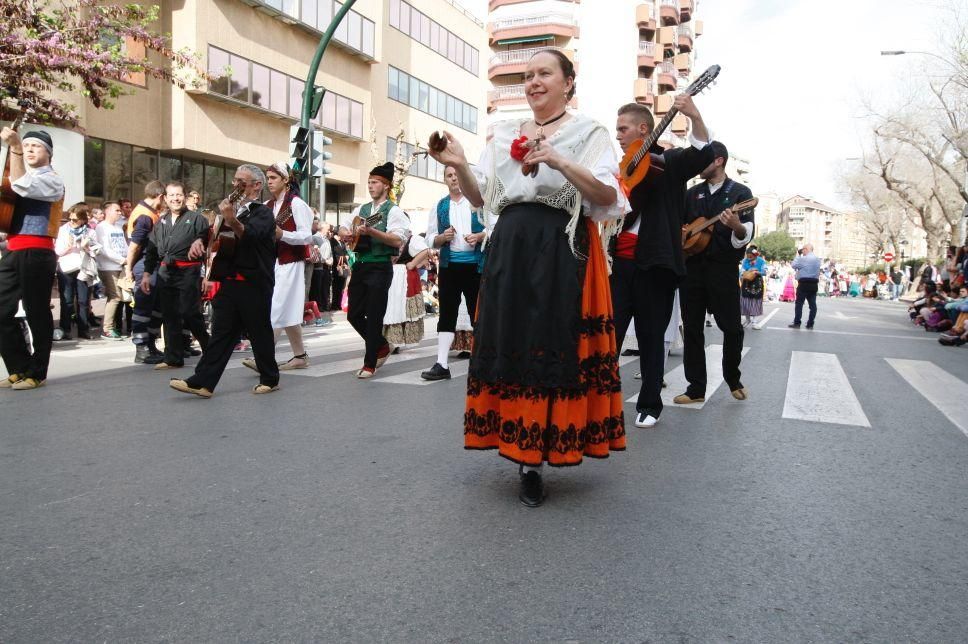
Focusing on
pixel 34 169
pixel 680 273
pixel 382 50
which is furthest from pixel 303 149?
pixel 382 50

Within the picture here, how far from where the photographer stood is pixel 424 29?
3791cm

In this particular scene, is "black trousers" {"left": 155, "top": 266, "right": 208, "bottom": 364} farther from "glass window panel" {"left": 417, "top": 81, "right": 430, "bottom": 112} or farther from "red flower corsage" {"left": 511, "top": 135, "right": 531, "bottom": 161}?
A: "glass window panel" {"left": 417, "top": 81, "right": 430, "bottom": 112}

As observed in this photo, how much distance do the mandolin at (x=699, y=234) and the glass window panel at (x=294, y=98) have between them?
23452 mm

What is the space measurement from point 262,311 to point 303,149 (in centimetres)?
809

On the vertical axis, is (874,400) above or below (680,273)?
below

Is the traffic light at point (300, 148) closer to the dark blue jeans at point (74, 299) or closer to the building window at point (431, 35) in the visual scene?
the dark blue jeans at point (74, 299)

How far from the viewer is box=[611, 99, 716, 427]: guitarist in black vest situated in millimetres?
5172

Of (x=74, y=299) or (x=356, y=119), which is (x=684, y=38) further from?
(x=74, y=299)

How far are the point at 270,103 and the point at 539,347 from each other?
83.3 ft

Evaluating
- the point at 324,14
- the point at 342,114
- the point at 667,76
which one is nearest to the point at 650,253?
the point at 324,14

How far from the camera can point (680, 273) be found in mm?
5309

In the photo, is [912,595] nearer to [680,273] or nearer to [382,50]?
[680,273]

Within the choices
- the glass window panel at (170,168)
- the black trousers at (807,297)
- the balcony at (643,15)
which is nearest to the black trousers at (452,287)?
the black trousers at (807,297)

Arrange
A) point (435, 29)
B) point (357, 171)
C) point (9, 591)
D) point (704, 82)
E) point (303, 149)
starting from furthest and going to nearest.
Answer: point (435, 29)
point (357, 171)
point (303, 149)
point (704, 82)
point (9, 591)
